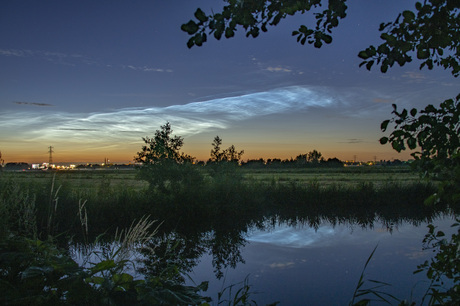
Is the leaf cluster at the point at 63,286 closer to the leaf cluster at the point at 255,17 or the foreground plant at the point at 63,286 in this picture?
the foreground plant at the point at 63,286

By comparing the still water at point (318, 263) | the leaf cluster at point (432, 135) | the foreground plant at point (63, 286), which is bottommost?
the still water at point (318, 263)

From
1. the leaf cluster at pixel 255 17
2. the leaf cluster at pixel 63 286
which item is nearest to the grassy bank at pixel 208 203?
the leaf cluster at pixel 63 286

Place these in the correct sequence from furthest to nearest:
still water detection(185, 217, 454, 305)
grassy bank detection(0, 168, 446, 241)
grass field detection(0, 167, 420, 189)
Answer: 1. grass field detection(0, 167, 420, 189)
2. grassy bank detection(0, 168, 446, 241)
3. still water detection(185, 217, 454, 305)

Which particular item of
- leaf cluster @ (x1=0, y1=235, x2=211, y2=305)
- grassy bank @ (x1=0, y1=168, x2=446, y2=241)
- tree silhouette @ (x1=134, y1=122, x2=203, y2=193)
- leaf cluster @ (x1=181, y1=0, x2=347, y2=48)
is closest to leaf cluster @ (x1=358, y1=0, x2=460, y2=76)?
leaf cluster @ (x1=181, y1=0, x2=347, y2=48)

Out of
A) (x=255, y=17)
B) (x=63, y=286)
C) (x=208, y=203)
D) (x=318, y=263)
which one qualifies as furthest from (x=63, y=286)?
(x=208, y=203)

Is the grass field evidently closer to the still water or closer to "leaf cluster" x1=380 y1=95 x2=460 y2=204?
"leaf cluster" x1=380 y1=95 x2=460 y2=204

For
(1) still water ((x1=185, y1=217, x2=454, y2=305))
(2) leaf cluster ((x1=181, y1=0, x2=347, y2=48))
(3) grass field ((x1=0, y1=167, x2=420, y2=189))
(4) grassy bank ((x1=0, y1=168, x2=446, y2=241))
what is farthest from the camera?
(3) grass field ((x1=0, y1=167, x2=420, y2=189))

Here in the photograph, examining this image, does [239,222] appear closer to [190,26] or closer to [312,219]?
[312,219]

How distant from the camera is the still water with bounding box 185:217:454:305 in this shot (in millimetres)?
5908

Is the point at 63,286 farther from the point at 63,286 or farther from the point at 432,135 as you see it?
the point at 432,135

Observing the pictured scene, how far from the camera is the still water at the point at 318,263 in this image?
5.91 m

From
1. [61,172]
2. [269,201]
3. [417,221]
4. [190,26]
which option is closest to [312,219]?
[269,201]

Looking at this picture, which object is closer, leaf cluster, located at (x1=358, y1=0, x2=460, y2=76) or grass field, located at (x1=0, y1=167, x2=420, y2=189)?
leaf cluster, located at (x1=358, y1=0, x2=460, y2=76)

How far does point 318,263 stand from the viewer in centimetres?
771
